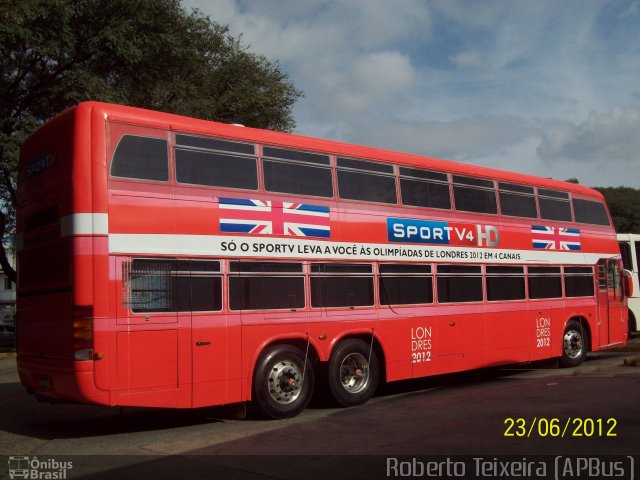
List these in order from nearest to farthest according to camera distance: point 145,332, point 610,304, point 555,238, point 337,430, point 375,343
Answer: point 145,332 < point 337,430 < point 375,343 < point 555,238 < point 610,304

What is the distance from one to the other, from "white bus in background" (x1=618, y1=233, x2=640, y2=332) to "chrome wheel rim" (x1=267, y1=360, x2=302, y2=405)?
15.4 metres

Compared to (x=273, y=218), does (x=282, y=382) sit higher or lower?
lower

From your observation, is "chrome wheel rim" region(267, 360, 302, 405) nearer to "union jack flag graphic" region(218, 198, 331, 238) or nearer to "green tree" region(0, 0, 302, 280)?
"union jack flag graphic" region(218, 198, 331, 238)

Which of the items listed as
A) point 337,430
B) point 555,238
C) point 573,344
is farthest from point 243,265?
point 573,344

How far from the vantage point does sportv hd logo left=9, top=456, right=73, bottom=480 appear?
7098mm

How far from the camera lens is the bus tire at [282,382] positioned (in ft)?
32.2

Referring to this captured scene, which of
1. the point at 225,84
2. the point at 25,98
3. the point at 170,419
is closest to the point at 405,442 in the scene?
the point at 170,419

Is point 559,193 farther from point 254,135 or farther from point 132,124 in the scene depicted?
point 132,124

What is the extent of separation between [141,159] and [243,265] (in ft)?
6.51

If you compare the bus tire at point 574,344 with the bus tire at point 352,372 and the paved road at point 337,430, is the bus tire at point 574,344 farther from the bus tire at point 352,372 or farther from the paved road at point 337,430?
the bus tire at point 352,372

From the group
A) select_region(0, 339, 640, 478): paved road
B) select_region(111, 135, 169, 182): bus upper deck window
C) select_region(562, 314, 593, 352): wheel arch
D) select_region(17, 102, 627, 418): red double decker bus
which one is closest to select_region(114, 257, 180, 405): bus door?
select_region(17, 102, 627, 418): red double decker bus

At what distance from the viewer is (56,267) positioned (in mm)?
8992

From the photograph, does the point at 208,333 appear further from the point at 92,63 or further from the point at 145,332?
the point at 92,63

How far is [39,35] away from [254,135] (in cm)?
1429
